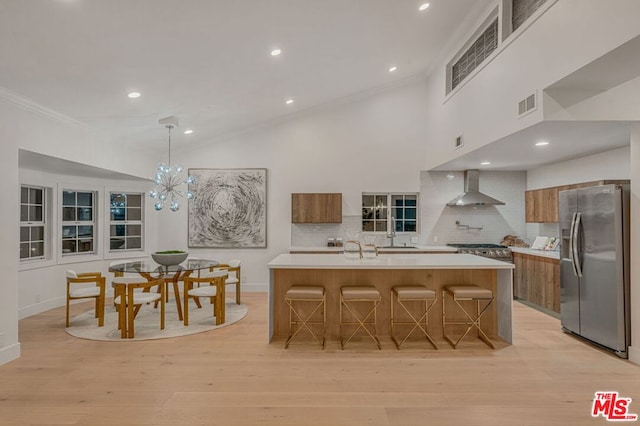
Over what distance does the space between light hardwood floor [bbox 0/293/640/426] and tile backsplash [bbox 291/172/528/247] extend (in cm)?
282

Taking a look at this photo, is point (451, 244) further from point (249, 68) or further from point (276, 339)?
point (249, 68)

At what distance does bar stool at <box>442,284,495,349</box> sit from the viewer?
12.1ft

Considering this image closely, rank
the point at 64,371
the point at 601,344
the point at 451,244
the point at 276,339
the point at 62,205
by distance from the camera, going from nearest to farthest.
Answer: the point at 64,371, the point at 601,344, the point at 276,339, the point at 62,205, the point at 451,244

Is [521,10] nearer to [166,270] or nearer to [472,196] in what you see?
[472,196]

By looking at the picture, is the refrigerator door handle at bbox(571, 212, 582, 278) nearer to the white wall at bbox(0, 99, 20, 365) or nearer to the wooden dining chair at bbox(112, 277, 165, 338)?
the wooden dining chair at bbox(112, 277, 165, 338)

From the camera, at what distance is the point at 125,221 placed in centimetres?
677

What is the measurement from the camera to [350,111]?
6.89m

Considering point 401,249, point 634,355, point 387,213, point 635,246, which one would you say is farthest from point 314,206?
point 634,355

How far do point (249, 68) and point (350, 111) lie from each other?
291 cm

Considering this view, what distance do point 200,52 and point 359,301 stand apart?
124 inches

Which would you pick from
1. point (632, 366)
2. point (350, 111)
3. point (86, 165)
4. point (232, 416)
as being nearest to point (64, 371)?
point (232, 416)

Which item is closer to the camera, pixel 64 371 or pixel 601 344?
pixel 64 371

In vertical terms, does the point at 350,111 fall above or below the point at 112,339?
above

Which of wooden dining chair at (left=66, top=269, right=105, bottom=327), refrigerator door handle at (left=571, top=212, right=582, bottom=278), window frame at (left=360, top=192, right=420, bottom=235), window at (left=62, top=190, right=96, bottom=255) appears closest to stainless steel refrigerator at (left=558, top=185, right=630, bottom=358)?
refrigerator door handle at (left=571, top=212, right=582, bottom=278)
